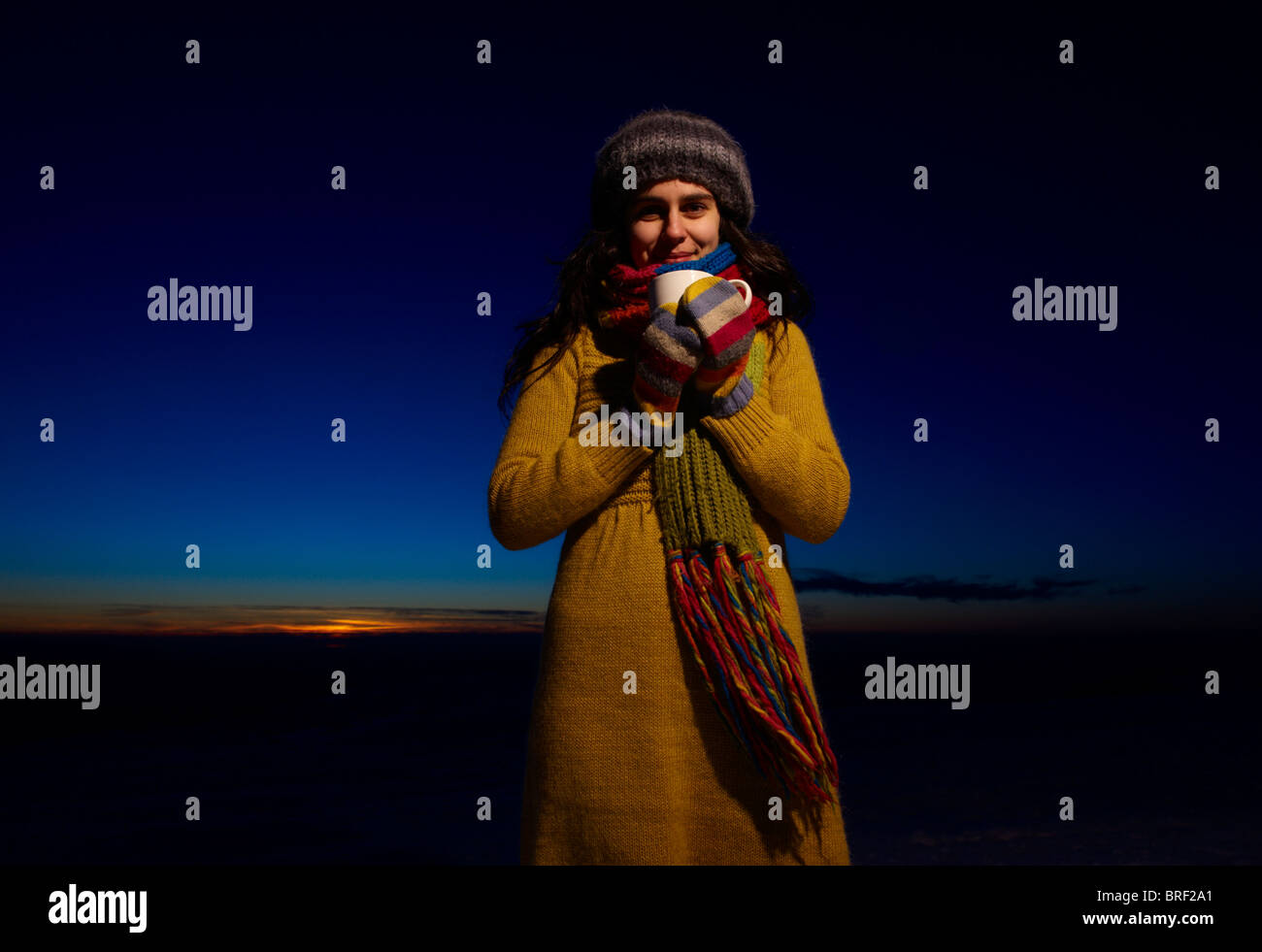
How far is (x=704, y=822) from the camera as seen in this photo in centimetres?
150

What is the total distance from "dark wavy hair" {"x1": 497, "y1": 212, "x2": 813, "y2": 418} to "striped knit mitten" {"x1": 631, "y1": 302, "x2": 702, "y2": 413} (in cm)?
27

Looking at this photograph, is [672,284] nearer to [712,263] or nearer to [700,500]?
[712,263]

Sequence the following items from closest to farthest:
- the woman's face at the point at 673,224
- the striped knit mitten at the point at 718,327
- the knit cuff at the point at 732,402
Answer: the striped knit mitten at the point at 718,327 < the knit cuff at the point at 732,402 < the woman's face at the point at 673,224

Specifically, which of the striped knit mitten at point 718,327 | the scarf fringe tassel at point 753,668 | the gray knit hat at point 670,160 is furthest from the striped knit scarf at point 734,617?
the gray knit hat at point 670,160

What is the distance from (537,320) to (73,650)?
5508 mm

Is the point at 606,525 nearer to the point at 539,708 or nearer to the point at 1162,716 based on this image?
the point at 539,708

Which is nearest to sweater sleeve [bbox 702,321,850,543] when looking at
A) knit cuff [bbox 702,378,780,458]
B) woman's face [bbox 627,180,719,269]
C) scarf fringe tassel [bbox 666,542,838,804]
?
knit cuff [bbox 702,378,780,458]

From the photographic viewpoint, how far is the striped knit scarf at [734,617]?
147 cm

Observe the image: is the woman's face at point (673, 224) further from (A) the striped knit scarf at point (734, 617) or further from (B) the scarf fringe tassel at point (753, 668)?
(B) the scarf fringe tassel at point (753, 668)

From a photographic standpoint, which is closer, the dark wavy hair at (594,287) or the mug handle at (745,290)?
the mug handle at (745,290)

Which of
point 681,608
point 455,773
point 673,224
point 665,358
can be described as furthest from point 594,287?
point 455,773

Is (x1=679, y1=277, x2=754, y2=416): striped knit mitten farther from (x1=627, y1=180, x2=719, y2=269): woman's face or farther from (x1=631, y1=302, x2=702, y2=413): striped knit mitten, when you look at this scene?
(x1=627, y1=180, x2=719, y2=269): woman's face

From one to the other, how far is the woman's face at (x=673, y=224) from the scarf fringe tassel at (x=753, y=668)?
55cm

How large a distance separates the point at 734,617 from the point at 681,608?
9 centimetres
